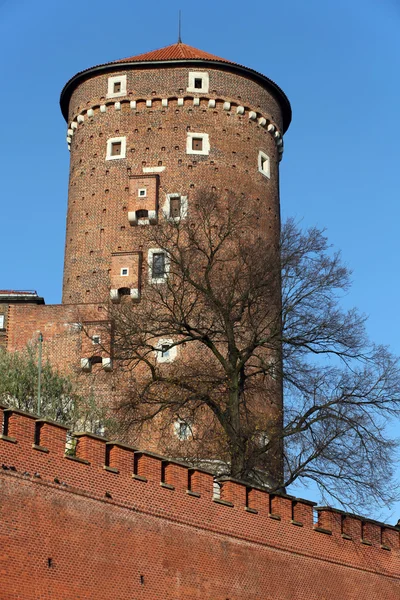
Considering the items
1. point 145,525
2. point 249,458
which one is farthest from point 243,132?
point 145,525

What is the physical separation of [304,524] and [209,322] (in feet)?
29.2

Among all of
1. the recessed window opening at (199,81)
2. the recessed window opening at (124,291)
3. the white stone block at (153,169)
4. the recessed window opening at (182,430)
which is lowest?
the recessed window opening at (182,430)

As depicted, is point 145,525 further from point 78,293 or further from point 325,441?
point 78,293

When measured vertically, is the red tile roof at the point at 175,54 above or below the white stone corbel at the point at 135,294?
above

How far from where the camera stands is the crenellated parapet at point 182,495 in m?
15.9

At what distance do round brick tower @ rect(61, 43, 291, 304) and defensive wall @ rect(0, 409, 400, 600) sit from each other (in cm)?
1722

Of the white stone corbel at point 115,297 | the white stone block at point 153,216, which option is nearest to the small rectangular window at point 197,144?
the white stone block at point 153,216

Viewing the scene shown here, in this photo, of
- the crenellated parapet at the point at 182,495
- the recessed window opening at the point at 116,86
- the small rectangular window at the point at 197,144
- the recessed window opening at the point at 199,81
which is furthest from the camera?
the recessed window opening at the point at 116,86

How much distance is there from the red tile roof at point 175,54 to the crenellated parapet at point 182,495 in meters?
21.3

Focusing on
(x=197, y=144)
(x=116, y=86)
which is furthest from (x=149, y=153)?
(x=116, y=86)

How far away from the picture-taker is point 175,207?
1475 inches

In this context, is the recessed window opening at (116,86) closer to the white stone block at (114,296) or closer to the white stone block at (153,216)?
the white stone block at (153,216)

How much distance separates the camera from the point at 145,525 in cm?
1744

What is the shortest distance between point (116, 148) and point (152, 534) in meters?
22.7
